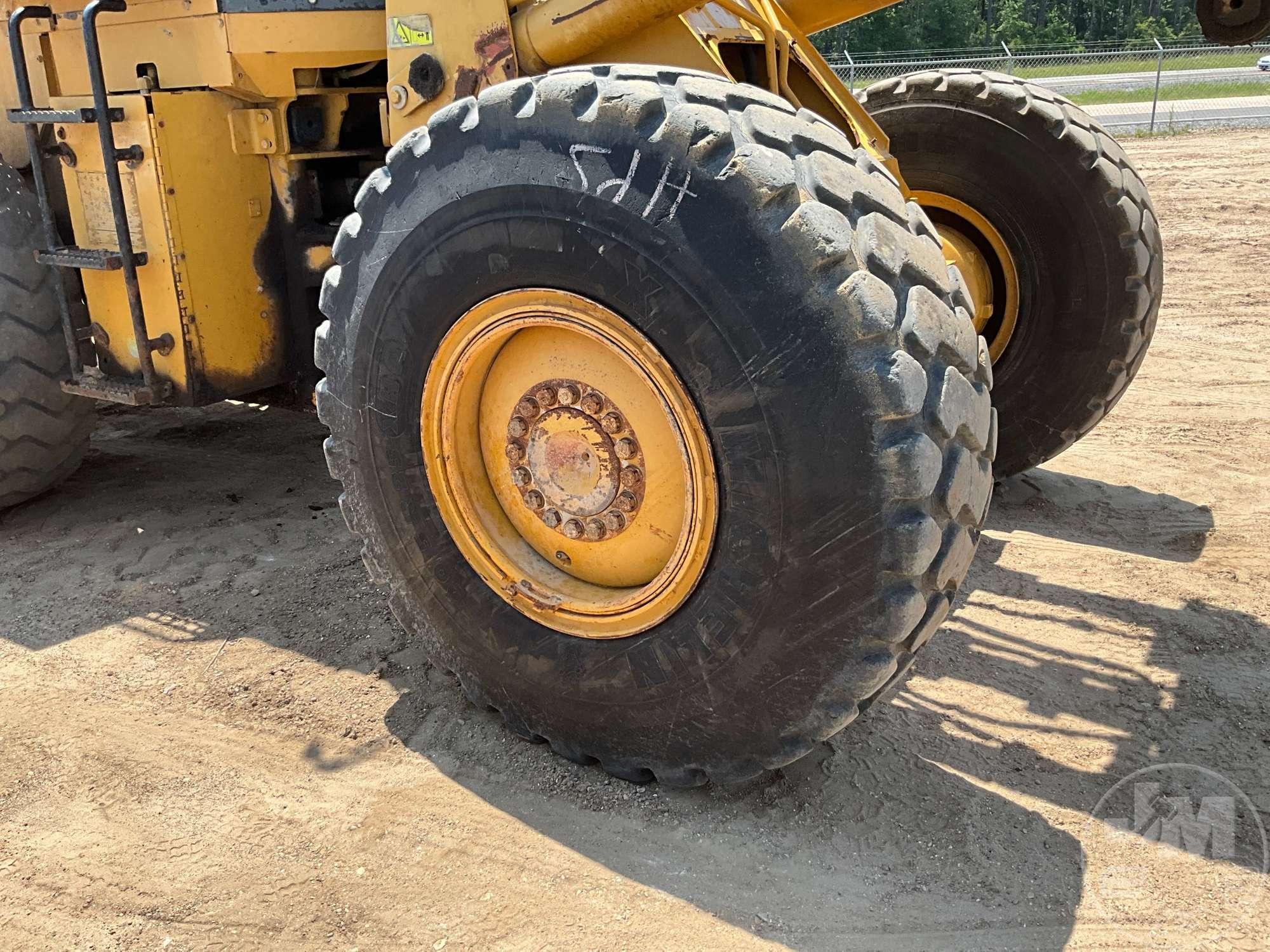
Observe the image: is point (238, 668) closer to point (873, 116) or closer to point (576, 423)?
→ point (576, 423)

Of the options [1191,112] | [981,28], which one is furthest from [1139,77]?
[981,28]

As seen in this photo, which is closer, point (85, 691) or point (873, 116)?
point (85, 691)

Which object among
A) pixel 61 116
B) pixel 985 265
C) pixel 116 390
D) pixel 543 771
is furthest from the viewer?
pixel 985 265

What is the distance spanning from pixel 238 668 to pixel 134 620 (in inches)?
24.4

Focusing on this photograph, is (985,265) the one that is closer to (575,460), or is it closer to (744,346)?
(575,460)

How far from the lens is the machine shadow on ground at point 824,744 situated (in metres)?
2.60

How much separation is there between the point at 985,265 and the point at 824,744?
2.49 meters

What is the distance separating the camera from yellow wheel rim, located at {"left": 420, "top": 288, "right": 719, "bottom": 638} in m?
2.57

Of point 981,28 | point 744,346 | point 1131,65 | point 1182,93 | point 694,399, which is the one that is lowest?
point 1182,93

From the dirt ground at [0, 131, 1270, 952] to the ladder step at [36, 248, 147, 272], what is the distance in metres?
1.16

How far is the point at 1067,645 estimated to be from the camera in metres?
3.73

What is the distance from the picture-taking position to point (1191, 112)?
802 inches

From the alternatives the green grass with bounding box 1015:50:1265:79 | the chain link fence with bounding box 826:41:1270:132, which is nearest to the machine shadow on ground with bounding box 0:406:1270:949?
the chain link fence with bounding box 826:41:1270:132

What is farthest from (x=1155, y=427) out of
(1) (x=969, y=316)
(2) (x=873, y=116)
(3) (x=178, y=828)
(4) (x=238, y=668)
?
(3) (x=178, y=828)
